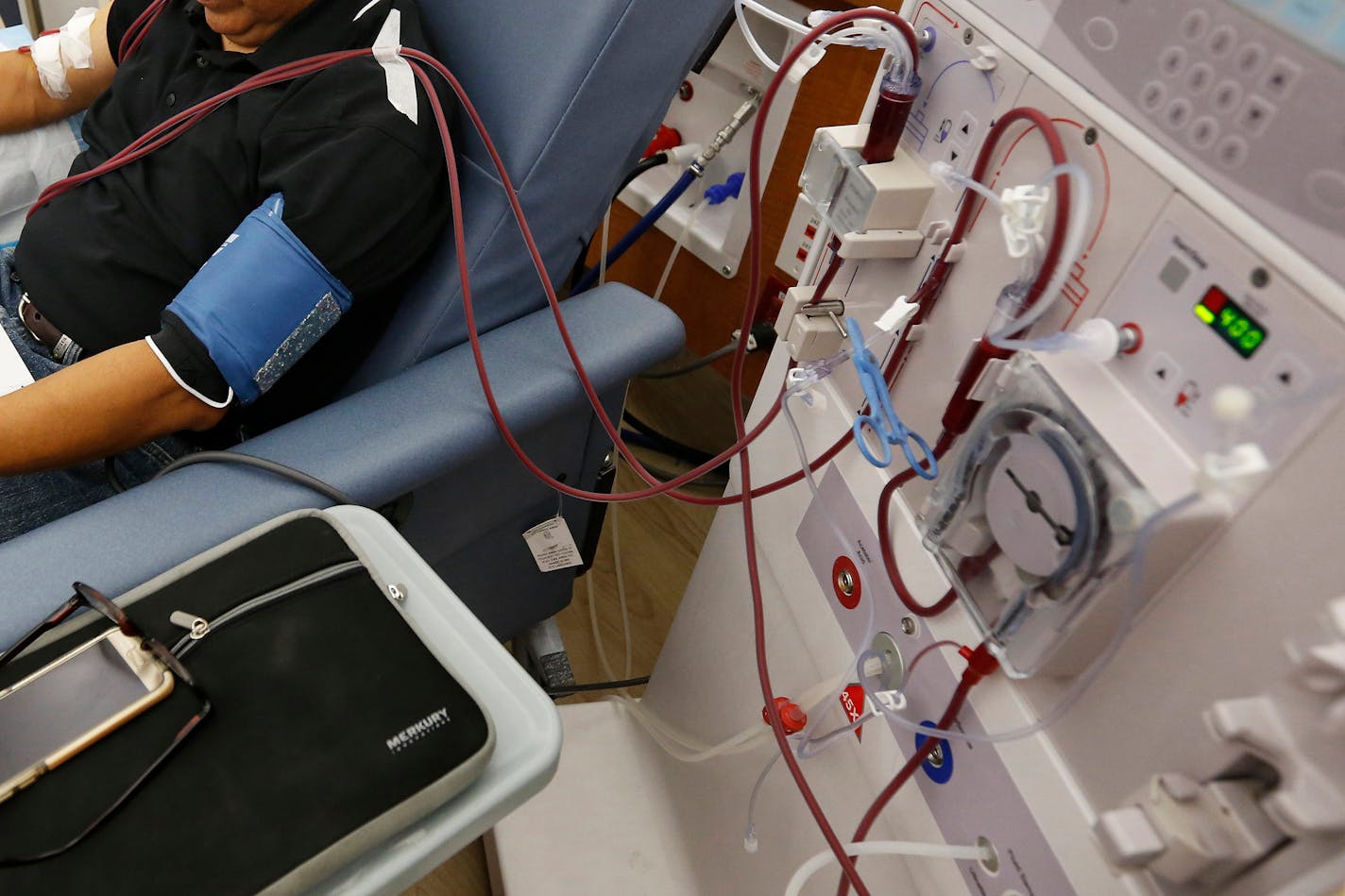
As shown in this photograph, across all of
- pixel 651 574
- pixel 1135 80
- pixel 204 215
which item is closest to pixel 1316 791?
pixel 1135 80

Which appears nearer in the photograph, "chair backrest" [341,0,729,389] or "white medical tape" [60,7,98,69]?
"chair backrest" [341,0,729,389]

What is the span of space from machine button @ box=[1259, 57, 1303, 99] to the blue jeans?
101cm

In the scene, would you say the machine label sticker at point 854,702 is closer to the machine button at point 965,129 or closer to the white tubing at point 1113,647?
the white tubing at point 1113,647

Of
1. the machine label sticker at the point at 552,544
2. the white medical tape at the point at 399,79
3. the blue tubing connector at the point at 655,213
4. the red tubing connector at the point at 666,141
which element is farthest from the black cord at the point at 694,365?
the white medical tape at the point at 399,79

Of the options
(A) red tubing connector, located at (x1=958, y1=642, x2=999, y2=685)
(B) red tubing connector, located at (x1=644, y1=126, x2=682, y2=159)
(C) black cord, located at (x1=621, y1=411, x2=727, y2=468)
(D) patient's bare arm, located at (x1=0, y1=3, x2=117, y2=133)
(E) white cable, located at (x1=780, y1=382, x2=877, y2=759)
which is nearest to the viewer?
(A) red tubing connector, located at (x1=958, y1=642, x2=999, y2=685)

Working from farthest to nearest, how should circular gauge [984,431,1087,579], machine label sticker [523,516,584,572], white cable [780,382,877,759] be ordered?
machine label sticker [523,516,584,572] → white cable [780,382,877,759] → circular gauge [984,431,1087,579]

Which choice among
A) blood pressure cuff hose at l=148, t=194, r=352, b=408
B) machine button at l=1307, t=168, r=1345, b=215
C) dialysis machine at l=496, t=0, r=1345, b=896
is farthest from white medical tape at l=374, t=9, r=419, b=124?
machine button at l=1307, t=168, r=1345, b=215

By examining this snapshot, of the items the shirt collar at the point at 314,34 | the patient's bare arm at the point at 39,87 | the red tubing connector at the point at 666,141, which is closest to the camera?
the shirt collar at the point at 314,34

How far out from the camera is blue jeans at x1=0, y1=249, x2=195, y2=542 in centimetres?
91

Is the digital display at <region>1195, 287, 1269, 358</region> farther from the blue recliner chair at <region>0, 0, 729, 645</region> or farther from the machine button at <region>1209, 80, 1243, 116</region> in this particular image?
the blue recliner chair at <region>0, 0, 729, 645</region>

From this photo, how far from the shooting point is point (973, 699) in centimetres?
62

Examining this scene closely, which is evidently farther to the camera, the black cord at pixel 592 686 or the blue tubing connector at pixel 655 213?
the blue tubing connector at pixel 655 213

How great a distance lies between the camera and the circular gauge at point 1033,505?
475 mm

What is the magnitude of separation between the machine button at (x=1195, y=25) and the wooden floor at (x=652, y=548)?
1047 mm
